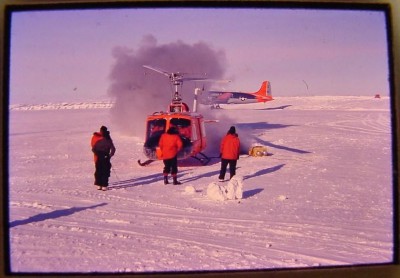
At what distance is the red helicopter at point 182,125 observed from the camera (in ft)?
10.9

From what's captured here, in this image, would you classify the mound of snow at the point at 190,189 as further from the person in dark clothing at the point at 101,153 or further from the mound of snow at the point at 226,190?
the person in dark clothing at the point at 101,153

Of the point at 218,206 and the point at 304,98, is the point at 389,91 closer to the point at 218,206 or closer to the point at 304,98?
the point at 304,98

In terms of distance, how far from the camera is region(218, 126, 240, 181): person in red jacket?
2752 mm

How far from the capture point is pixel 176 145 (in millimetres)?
3475

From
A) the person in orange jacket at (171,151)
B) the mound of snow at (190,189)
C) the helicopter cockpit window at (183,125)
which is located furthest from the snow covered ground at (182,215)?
the helicopter cockpit window at (183,125)

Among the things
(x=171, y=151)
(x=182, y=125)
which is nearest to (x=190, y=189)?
(x=171, y=151)

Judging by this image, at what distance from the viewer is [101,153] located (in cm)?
204

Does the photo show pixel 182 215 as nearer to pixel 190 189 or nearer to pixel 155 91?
pixel 190 189

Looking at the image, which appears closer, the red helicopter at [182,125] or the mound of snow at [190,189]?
the mound of snow at [190,189]

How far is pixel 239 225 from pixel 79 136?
943 mm

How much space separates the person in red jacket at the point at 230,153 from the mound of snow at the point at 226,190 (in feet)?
0.18

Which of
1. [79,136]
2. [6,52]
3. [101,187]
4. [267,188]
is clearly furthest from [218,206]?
[6,52]

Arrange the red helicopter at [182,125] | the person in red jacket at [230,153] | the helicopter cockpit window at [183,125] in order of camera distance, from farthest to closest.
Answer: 1. the helicopter cockpit window at [183,125]
2. the red helicopter at [182,125]
3. the person in red jacket at [230,153]

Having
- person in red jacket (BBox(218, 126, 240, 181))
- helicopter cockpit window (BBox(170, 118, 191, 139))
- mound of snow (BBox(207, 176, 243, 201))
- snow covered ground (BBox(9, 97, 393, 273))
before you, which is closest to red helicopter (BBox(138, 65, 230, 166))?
helicopter cockpit window (BBox(170, 118, 191, 139))
